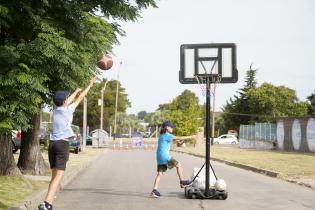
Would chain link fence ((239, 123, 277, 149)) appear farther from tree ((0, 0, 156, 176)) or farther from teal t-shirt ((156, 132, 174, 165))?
teal t-shirt ((156, 132, 174, 165))

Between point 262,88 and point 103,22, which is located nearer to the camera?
point 103,22

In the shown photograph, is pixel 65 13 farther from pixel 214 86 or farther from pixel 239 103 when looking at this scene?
pixel 239 103

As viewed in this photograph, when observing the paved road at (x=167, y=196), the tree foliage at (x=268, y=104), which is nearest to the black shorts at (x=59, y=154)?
the paved road at (x=167, y=196)

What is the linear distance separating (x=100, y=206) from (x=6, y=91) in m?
2.78

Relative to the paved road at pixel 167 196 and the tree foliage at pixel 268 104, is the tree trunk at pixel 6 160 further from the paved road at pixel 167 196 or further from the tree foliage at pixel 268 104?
the tree foliage at pixel 268 104

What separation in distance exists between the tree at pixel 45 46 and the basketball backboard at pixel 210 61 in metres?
1.66

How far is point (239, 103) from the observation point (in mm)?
97188

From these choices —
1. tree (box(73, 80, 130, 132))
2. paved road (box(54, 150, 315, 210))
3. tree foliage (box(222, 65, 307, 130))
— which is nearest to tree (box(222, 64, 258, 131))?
tree foliage (box(222, 65, 307, 130))

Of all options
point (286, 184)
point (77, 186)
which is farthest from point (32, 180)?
point (286, 184)

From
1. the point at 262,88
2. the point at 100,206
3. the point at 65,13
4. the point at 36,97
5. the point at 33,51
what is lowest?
the point at 100,206

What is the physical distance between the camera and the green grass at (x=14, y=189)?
9.59 metres

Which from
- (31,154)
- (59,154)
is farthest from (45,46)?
(31,154)

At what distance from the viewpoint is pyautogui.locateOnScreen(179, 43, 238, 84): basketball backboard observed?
1210cm

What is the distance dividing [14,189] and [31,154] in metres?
4.61
